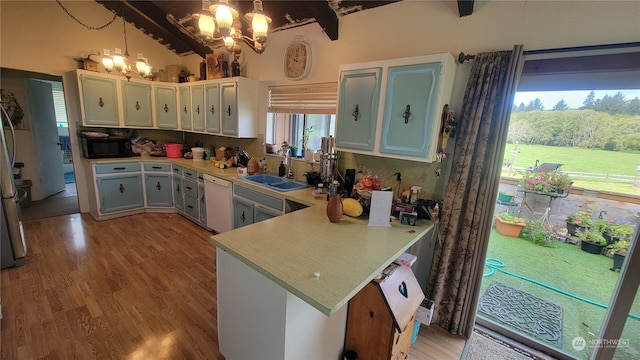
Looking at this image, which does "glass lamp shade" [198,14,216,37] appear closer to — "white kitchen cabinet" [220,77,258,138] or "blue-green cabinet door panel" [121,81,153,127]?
"white kitchen cabinet" [220,77,258,138]

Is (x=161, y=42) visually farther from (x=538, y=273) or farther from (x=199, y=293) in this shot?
(x=538, y=273)

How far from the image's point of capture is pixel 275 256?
132 centimetres

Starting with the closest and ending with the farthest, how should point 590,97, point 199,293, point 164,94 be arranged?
point 590,97 < point 199,293 < point 164,94

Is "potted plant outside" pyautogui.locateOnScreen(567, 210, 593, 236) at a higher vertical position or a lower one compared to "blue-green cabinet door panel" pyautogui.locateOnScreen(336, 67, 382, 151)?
lower

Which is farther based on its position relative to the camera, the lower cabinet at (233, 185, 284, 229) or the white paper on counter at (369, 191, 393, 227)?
the lower cabinet at (233, 185, 284, 229)

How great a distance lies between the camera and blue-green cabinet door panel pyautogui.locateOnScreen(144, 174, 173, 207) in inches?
160

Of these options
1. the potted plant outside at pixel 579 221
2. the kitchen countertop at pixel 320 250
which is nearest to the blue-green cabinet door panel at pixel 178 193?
the kitchen countertop at pixel 320 250

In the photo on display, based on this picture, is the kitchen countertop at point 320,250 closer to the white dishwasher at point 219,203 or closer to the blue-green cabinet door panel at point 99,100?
the white dishwasher at point 219,203

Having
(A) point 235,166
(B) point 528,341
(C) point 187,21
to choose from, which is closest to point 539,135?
(B) point 528,341

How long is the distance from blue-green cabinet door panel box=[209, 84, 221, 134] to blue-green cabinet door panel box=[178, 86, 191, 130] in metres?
0.49

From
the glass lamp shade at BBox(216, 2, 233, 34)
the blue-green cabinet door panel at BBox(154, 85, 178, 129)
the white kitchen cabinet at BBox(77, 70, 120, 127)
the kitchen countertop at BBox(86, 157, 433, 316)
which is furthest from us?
the blue-green cabinet door panel at BBox(154, 85, 178, 129)

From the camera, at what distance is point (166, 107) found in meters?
4.23

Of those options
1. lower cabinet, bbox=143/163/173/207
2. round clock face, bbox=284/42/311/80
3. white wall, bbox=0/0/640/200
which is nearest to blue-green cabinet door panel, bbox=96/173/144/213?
lower cabinet, bbox=143/163/173/207

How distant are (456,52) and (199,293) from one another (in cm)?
294
